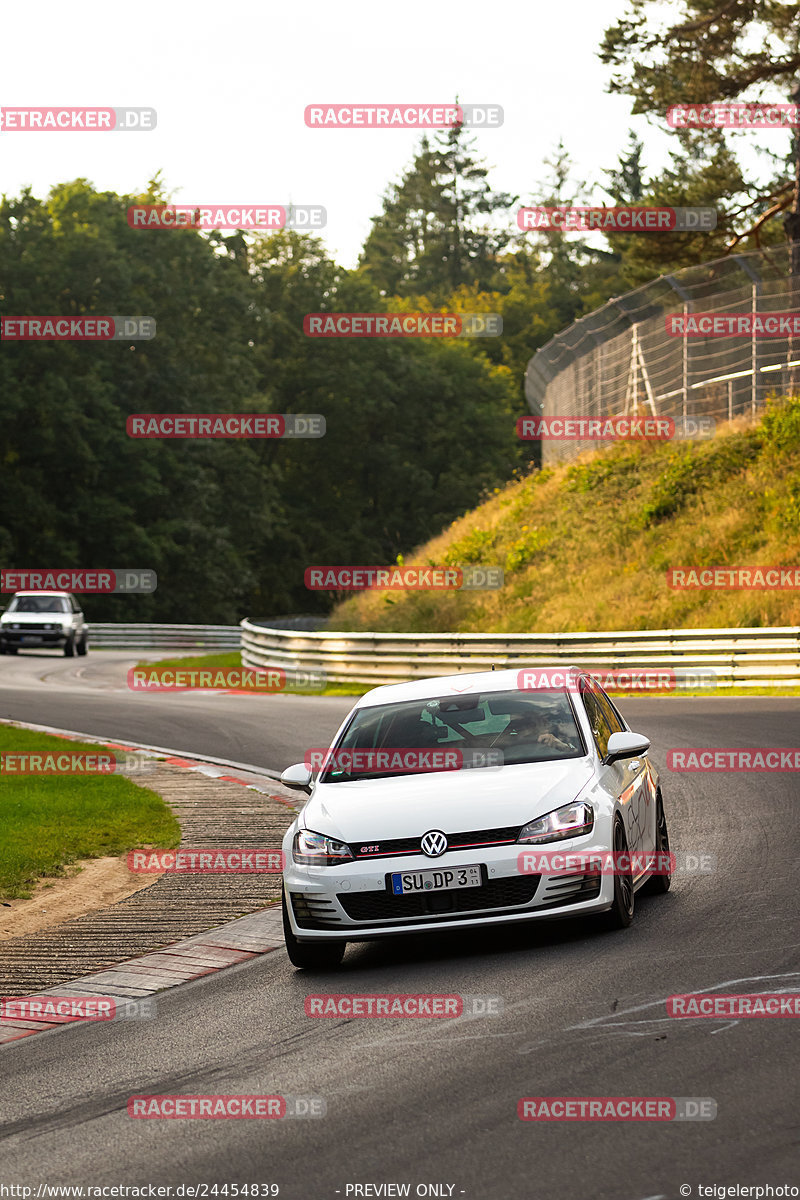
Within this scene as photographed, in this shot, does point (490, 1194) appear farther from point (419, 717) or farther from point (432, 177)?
point (432, 177)

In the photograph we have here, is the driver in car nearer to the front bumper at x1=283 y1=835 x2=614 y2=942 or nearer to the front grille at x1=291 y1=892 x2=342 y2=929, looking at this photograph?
the front bumper at x1=283 y1=835 x2=614 y2=942

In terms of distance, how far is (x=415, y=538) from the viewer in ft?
266

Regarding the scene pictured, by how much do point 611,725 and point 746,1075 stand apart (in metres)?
4.44

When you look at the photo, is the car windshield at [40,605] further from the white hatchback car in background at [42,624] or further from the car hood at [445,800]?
the car hood at [445,800]

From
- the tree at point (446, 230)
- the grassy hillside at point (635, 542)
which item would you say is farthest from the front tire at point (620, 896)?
the tree at point (446, 230)

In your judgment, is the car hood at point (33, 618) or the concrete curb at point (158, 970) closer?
the concrete curb at point (158, 970)

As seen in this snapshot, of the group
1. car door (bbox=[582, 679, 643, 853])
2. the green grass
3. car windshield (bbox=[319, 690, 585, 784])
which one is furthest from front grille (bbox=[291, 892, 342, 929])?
the green grass

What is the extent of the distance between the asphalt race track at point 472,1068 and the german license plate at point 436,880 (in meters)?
0.43

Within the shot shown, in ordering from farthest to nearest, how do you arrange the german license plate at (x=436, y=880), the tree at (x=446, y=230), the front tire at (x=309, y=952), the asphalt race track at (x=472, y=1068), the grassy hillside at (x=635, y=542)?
the tree at (x=446, y=230), the grassy hillside at (x=635, y=542), the front tire at (x=309, y=952), the german license plate at (x=436, y=880), the asphalt race track at (x=472, y=1068)

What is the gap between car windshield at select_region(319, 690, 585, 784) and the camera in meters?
8.63

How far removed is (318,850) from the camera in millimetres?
7969

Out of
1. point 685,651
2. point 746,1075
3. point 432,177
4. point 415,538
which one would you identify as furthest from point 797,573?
point 432,177

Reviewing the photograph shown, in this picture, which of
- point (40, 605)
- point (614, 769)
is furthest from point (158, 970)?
point (40, 605)

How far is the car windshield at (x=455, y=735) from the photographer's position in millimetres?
8633
